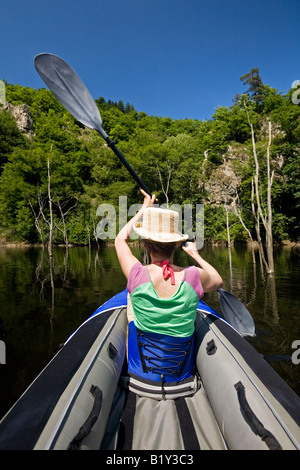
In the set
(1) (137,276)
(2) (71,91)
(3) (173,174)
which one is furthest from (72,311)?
(3) (173,174)

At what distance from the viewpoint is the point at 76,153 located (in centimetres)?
4253

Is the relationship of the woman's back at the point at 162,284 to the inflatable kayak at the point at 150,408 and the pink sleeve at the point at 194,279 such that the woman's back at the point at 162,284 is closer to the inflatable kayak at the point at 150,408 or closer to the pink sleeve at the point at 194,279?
the pink sleeve at the point at 194,279

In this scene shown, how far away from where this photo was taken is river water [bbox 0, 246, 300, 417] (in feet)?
13.1

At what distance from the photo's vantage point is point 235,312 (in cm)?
421

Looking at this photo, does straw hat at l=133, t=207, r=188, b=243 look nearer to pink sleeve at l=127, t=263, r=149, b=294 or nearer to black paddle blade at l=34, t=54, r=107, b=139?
pink sleeve at l=127, t=263, r=149, b=294

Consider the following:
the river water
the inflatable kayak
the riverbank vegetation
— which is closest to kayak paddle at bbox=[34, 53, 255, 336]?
the inflatable kayak

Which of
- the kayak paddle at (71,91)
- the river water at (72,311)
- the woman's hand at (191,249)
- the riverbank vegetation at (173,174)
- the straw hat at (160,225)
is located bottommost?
the river water at (72,311)

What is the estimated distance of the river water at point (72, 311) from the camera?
3984 mm

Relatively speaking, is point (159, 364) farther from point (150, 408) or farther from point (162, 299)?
point (162, 299)

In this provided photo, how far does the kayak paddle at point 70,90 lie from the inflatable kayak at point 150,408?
1.80 meters

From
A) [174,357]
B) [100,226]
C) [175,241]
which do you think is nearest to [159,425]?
[174,357]

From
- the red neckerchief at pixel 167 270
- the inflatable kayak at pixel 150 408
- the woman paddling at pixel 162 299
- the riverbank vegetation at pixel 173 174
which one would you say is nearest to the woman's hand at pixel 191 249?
the woman paddling at pixel 162 299

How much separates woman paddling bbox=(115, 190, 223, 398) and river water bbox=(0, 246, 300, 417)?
1498 mm

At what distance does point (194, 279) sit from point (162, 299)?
303 mm
